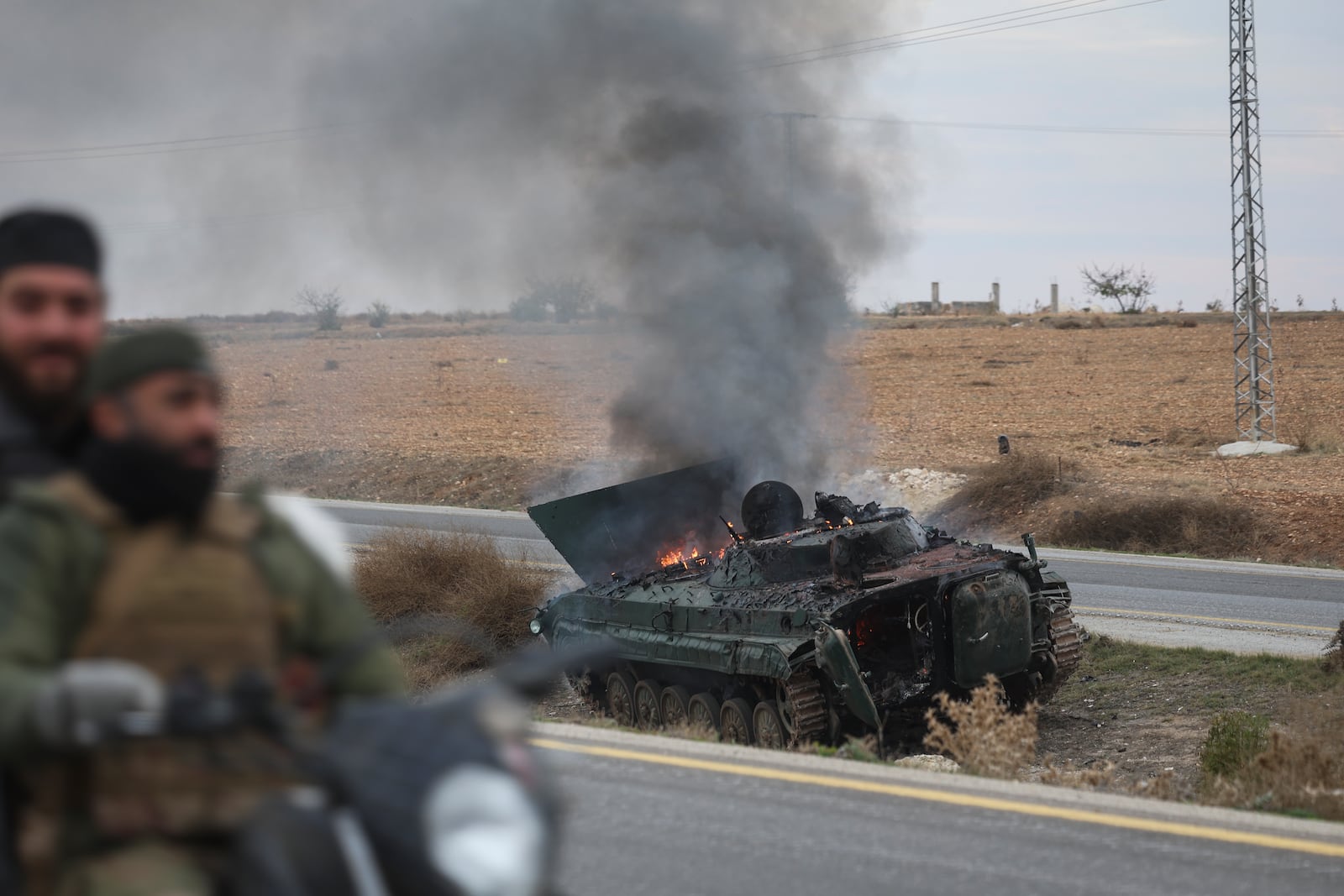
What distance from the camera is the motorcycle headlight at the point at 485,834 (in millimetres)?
2268

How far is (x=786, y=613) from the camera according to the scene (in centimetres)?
1212

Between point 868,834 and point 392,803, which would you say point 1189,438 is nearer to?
point 868,834

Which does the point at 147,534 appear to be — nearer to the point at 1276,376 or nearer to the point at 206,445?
the point at 206,445

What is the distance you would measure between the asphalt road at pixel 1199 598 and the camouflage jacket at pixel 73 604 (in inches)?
531

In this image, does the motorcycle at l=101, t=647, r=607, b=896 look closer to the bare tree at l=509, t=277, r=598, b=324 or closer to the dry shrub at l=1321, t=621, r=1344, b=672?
the dry shrub at l=1321, t=621, r=1344, b=672

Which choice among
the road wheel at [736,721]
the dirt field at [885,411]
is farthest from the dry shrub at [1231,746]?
the dirt field at [885,411]

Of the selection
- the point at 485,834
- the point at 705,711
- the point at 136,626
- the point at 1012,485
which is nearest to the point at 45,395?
the point at 136,626

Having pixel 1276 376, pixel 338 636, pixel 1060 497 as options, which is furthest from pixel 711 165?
pixel 1276 376

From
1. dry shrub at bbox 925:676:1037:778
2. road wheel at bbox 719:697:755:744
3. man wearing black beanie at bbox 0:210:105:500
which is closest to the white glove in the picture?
man wearing black beanie at bbox 0:210:105:500

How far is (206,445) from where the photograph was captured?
8.81ft

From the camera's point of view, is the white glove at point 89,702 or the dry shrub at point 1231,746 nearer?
the white glove at point 89,702

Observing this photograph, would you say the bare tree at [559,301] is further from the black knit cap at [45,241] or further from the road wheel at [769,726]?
the black knit cap at [45,241]

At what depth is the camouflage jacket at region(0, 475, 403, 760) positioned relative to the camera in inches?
99.3

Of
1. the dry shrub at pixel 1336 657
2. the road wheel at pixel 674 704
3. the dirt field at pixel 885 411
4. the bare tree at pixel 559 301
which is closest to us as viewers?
the dry shrub at pixel 1336 657
